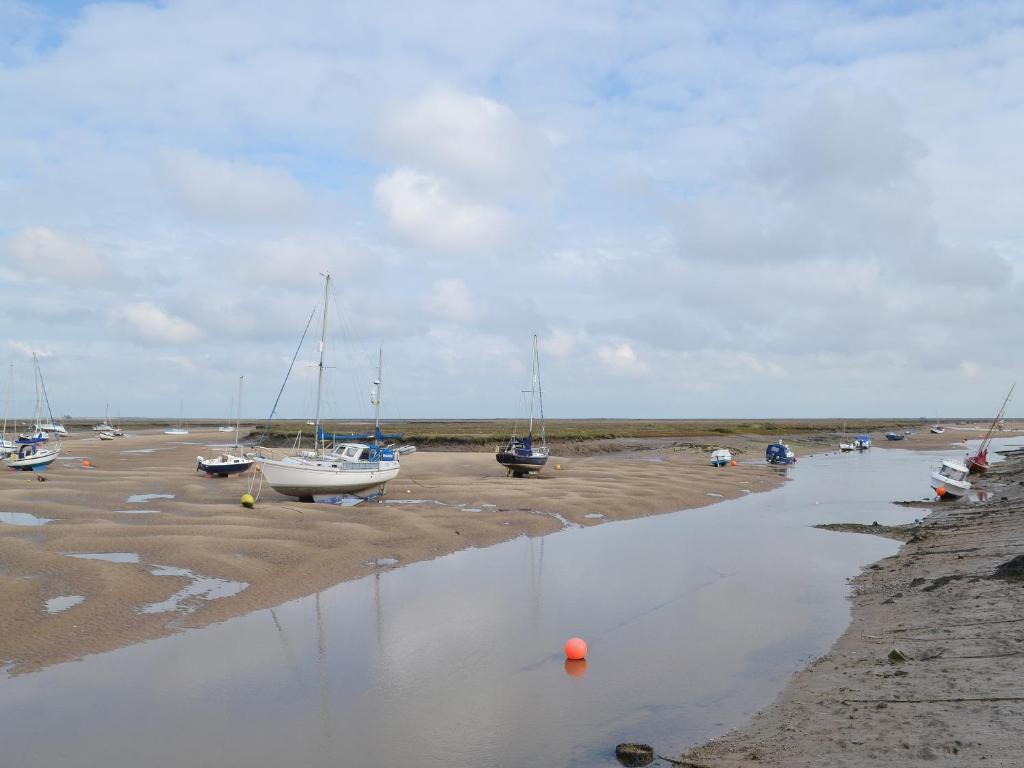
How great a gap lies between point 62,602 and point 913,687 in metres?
16.8

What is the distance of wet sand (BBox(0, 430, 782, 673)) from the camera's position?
16391 mm

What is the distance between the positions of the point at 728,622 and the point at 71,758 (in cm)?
1306

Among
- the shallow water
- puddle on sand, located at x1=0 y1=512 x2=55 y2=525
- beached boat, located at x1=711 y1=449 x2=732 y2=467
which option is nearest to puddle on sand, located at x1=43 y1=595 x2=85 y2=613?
the shallow water

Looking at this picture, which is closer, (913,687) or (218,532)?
(913,687)

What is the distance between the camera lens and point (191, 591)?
18.6 metres

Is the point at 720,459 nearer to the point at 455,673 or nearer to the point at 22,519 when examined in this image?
the point at 22,519

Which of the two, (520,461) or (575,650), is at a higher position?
(520,461)

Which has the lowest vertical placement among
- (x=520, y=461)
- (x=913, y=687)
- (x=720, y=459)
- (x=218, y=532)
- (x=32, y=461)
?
(x=218, y=532)

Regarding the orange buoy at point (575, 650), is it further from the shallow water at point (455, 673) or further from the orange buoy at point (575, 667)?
the shallow water at point (455, 673)

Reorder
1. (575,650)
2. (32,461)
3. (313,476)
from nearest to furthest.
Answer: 1. (575,650)
2. (313,476)
3. (32,461)

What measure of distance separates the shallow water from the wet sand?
1287mm

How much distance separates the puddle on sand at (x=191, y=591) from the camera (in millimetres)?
17250

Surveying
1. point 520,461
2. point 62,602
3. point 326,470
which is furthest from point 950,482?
point 62,602

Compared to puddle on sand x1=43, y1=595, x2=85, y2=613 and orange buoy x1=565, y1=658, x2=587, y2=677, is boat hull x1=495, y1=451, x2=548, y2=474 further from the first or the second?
orange buoy x1=565, y1=658, x2=587, y2=677
